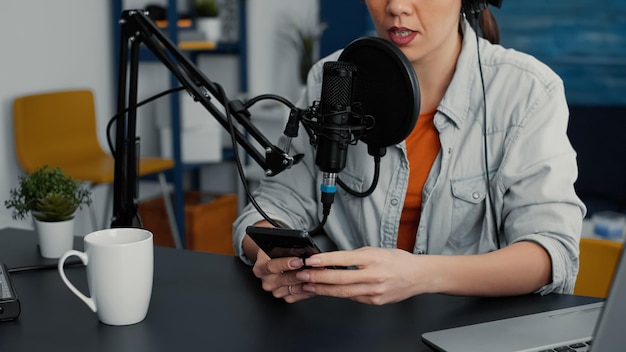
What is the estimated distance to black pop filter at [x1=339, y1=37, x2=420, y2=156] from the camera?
108 centimetres

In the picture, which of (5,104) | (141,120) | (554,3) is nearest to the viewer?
(5,104)

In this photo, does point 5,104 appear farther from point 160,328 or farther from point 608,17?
point 608,17

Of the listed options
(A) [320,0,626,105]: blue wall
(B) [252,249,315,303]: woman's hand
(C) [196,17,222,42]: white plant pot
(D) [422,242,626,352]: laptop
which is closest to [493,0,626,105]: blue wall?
(A) [320,0,626,105]: blue wall

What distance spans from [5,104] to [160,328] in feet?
7.34

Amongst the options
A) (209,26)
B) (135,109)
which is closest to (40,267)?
(135,109)

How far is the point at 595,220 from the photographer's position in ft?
9.63

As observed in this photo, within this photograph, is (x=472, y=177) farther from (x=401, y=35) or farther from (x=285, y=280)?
(x=285, y=280)

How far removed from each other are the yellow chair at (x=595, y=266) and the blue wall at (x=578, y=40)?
2.76 meters

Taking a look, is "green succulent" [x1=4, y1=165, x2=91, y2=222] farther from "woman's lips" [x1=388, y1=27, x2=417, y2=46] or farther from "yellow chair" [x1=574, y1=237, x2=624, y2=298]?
"yellow chair" [x1=574, y1=237, x2=624, y2=298]

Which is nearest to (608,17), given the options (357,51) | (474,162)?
(474,162)

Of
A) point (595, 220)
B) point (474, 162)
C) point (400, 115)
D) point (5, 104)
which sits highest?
point (400, 115)

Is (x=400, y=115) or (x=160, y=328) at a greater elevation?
(x=400, y=115)

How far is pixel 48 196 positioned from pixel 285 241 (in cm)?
52

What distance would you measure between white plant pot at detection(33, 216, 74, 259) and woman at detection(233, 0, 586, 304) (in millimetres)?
313
